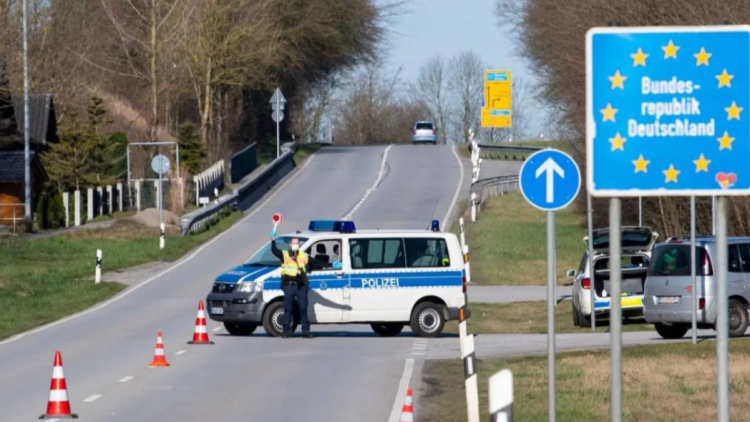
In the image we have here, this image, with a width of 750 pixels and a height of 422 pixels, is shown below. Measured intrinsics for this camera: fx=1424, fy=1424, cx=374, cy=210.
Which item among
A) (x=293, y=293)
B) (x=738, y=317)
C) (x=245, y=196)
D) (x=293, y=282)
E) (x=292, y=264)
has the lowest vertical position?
(x=738, y=317)

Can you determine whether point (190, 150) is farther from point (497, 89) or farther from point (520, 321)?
point (520, 321)

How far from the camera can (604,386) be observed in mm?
15867

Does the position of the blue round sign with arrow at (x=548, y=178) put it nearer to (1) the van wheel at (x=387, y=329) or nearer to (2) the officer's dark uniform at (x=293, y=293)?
(2) the officer's dark uniform at (x=293, y=293)

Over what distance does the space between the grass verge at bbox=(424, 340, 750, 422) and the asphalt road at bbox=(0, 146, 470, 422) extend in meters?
0.65

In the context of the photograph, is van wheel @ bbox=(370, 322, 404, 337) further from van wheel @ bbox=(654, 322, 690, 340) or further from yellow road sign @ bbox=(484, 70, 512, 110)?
yellow road sign @ bbox=(484, 70, 512, 110)

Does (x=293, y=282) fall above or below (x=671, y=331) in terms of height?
above

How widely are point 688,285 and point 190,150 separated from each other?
127 feet

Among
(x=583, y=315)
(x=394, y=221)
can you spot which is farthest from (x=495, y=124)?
(x=583, y=315)

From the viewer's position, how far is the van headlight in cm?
2366

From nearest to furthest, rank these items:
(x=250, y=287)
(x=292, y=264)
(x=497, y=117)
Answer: (x=292, y=264)
(x=250, y=287)
(x=497, y=117)

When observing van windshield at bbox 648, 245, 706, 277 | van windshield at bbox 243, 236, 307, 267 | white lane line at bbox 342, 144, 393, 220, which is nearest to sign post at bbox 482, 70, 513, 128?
white lane line at bbox 342, 144, 393, 220

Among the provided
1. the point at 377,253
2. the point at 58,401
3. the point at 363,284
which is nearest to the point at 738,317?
the point at 377,253

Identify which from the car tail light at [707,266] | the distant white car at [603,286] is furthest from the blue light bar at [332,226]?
the car tail light at [707,266]

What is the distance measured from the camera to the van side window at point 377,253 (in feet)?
79.5
